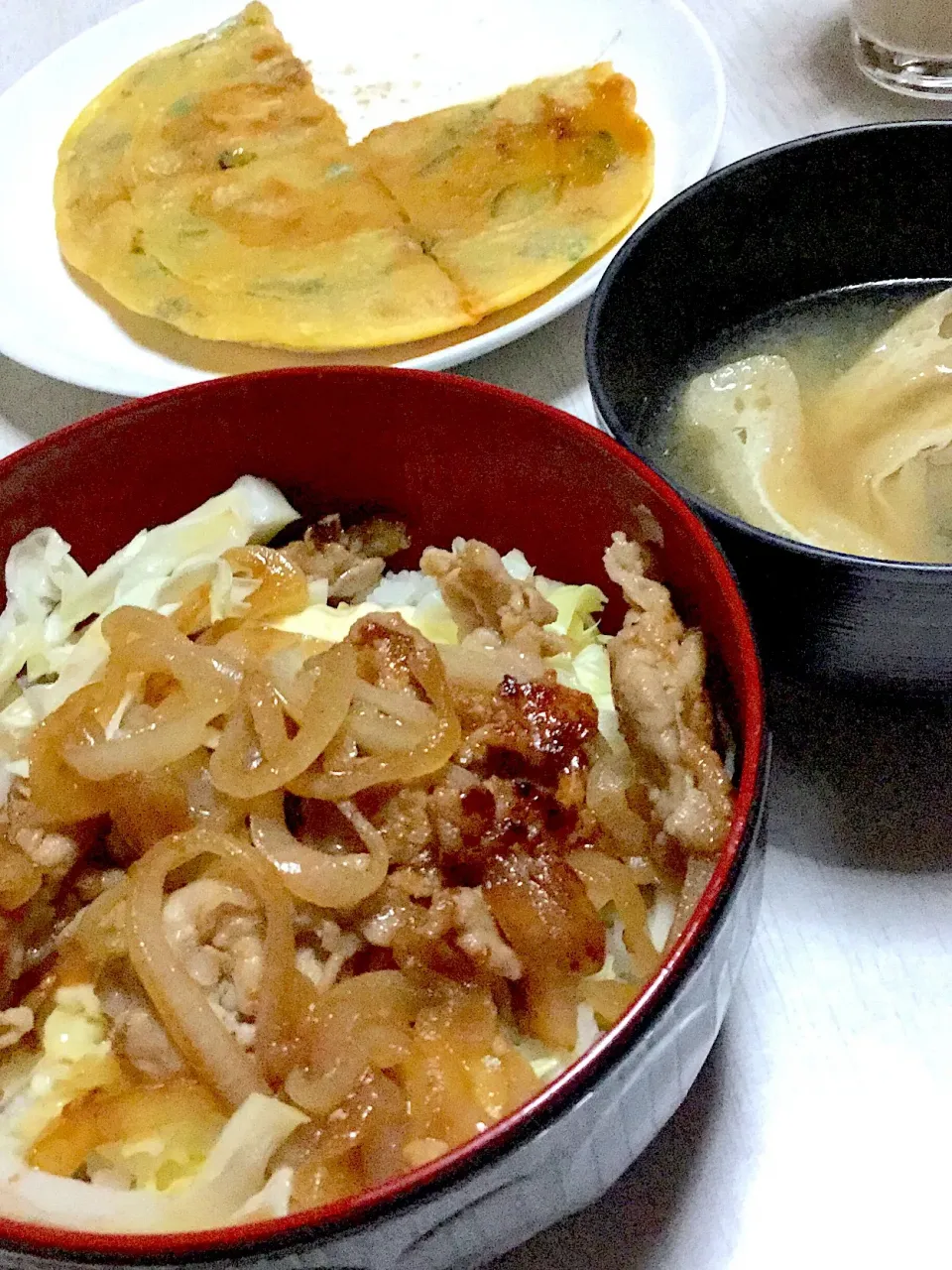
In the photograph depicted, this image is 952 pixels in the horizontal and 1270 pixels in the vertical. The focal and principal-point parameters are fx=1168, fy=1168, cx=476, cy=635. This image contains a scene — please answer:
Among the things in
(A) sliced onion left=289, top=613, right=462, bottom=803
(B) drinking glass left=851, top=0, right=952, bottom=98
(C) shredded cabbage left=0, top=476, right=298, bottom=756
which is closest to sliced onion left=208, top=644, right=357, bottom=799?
(A) sliced onion left=289, top=613, right=462, bottom=803

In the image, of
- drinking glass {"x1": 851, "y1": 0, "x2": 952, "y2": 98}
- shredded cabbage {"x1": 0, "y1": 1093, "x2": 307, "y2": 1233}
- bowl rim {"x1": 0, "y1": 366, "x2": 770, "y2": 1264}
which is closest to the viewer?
bowl rim {"x1": 0, "y1": 366, "x2": 770, "y2": 1264}

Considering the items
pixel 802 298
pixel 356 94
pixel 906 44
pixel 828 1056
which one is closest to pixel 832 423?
pixel 802 298

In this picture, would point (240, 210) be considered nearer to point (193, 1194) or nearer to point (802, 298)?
point (802, 298)

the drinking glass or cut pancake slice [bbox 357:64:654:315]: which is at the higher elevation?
cut pancake slice [bbox 357:64:654:315]

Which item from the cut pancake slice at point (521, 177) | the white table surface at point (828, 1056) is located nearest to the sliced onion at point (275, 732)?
the white table surface at point (828, 1056)

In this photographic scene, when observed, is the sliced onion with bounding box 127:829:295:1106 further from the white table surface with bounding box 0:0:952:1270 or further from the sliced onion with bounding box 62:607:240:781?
the white table surface with bounding box 0:0:952:1270

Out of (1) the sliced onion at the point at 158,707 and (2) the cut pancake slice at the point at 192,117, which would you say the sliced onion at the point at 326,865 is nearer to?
(1) the sliced onion at the point at 158,707
